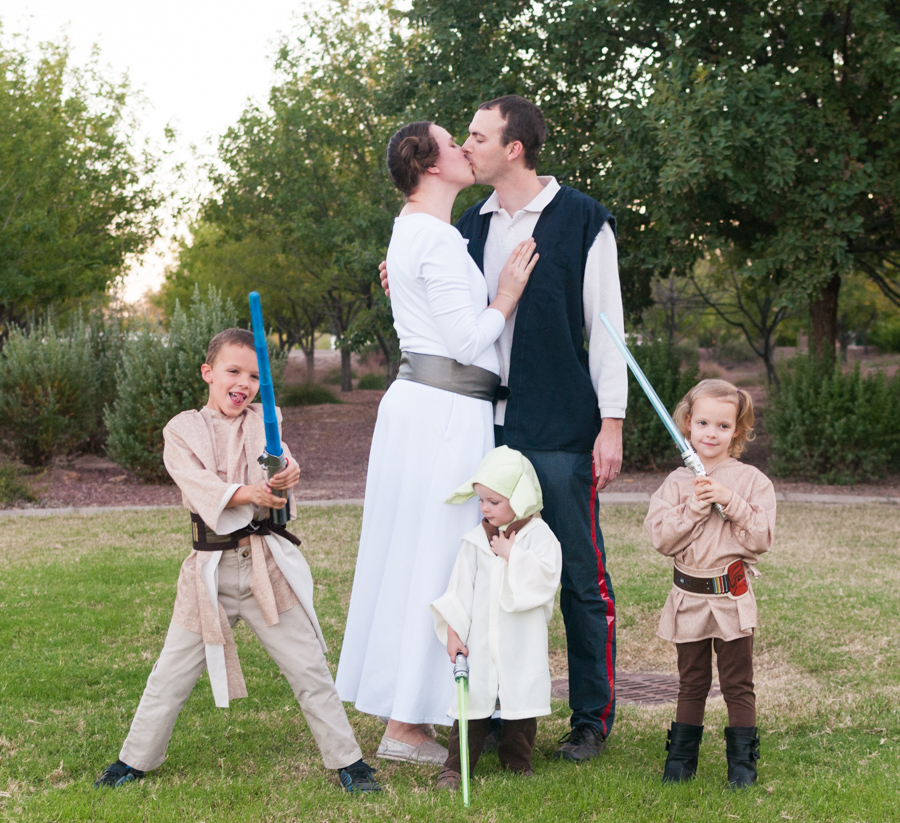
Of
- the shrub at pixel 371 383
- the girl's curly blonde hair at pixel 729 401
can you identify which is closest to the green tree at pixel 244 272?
the shrub at pixel 371 383

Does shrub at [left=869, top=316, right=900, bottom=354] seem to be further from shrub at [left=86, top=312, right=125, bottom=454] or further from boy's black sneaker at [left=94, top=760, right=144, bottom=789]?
boy's black sneaker at [left=94, top=760, right=144, bottom=789]

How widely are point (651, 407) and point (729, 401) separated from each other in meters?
10.2

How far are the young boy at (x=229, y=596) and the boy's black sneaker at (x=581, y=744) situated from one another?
2.59ft

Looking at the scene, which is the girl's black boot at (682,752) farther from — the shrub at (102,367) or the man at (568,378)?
the shrub at (102,367)

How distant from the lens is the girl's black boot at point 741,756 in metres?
3.46

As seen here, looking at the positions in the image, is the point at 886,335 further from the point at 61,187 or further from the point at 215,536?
the point at 215,536

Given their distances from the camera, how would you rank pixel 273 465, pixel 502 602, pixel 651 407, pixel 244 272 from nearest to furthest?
pixel 273 465
pixel 502 602
pixel 651 407
pixel 244 272

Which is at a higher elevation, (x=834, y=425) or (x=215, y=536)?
(x=215, y=536)

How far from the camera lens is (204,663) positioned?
11.6 ft

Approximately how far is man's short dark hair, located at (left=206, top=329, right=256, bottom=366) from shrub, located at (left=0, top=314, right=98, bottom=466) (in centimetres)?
975

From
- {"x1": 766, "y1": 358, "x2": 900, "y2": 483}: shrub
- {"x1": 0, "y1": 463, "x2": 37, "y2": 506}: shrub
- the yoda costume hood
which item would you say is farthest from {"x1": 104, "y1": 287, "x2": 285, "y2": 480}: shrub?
the yoda costume hood

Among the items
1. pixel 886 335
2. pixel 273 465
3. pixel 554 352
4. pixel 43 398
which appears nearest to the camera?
pixel 273 465

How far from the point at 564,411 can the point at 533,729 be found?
1143 mm

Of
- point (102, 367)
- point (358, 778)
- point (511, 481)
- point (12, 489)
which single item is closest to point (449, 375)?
point (511, 481)
